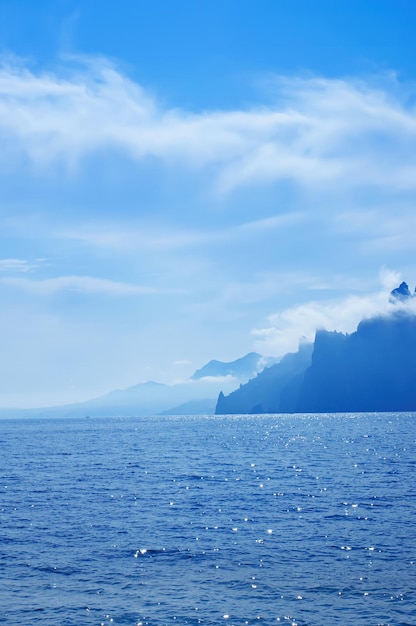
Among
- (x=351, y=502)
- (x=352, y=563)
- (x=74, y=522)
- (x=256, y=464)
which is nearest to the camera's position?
(x=352, y=563)

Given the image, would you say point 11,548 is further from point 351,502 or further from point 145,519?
point 351,502

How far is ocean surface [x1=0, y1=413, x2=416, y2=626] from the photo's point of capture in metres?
30.7

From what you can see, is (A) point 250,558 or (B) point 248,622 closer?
(B) point 248,622

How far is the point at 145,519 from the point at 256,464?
55.1 m

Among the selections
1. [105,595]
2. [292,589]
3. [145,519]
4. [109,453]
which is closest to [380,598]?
[292,589]

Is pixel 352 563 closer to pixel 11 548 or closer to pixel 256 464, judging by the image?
pixel 11 548

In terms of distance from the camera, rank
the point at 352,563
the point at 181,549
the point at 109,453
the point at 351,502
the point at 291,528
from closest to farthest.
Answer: the point at 352,563 < the point at 181,549 < the point at 291,528 < the point at 351,502 < the point at 109,453

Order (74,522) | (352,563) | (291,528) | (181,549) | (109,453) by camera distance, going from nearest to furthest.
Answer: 1. (352,563)
2. (181,549)
3. (291,528)
4. (74,522)
5. (109,453)

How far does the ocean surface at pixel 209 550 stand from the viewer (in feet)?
101

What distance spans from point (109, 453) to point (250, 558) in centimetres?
9935

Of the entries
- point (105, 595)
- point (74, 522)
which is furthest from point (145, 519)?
point (105, 595)

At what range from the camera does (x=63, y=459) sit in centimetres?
11600

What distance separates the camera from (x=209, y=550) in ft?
138

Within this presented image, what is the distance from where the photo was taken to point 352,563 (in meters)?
38.3
